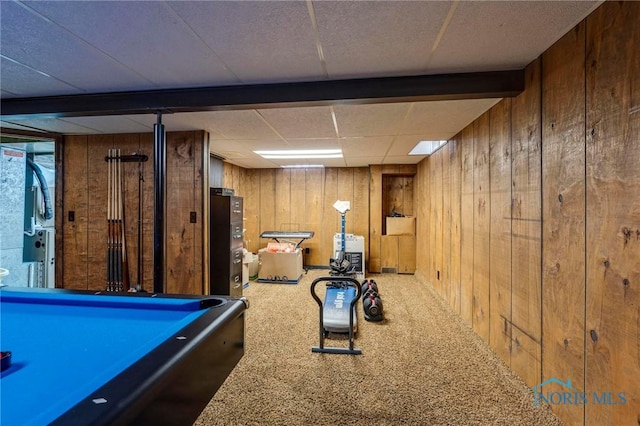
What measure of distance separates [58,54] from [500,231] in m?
3.38

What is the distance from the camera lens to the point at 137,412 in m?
0.71

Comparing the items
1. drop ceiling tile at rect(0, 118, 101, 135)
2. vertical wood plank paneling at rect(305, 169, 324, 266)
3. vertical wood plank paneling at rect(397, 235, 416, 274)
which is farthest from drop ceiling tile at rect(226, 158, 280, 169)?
vertical wood plank paneling at rect(397, 235, 416, 274)

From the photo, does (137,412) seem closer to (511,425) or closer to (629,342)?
(629,342)

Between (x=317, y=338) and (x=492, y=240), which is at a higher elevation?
(x=492, y=240)

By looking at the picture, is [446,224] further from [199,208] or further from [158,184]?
[158,184]

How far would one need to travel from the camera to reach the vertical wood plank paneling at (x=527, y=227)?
6.08 feet

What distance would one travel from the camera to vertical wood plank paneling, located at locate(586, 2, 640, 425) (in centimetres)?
119

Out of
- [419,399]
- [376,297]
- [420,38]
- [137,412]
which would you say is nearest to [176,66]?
[420,38]

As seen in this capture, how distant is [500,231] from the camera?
236 centimetres

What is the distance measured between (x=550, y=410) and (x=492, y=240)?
1.23 m

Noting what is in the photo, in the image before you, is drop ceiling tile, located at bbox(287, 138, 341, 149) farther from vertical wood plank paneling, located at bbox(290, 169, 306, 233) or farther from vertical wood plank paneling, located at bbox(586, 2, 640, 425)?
vertical wood plank paneling, located at bbox(586, 2, 640, 425)

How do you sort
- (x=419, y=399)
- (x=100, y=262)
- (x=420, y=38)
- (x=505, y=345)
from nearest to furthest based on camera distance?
(x=420, y=38), (x=419, y=399), (x=505, y=345), (x=100, y=262)

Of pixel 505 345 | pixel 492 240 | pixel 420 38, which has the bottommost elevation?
pixel 505 345

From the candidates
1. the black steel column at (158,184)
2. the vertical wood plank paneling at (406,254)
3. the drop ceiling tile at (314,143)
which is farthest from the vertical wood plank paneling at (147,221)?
the vertical wood plank paneling at (406,254)
